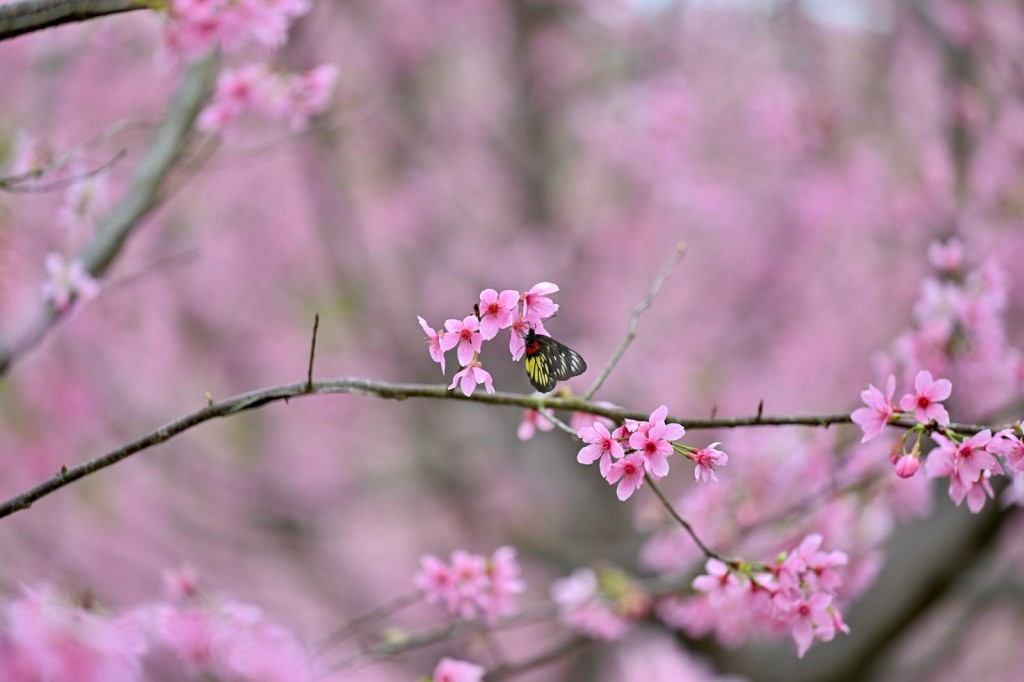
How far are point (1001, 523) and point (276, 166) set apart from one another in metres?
5.66

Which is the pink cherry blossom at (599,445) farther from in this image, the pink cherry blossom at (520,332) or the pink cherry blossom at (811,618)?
the pink cherry blossom at (811,618)

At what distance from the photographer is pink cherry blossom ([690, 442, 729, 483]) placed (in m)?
1.29

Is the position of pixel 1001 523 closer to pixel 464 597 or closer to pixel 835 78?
pixel 464 597

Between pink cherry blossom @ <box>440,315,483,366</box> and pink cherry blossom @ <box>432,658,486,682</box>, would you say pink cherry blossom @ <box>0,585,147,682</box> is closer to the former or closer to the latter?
pink cherry blossom @ <box>432,658,486,682</box>

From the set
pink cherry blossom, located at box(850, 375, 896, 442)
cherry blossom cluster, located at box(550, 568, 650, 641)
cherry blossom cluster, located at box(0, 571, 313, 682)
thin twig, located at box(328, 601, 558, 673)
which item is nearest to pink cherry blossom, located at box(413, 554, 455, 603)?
thin twig, located at box(328, 601, 558, 673)

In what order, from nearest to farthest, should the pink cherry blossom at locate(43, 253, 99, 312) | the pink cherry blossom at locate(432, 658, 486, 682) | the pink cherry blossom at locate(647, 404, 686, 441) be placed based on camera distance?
the pink cherry blossom at locate(647, 404, 686, 441)
the pink cherry blossom at locate(432, 658, 486, 682)
the pink cherry blossom at locate(43, 253, 99, 312)

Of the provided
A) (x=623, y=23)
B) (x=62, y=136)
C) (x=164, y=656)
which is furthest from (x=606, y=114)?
(x=164, y=656)

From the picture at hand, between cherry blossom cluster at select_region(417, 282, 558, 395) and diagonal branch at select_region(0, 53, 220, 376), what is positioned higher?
diagonal branch at select_region(0, 53, 220, 376)

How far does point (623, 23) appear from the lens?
22.7 ft

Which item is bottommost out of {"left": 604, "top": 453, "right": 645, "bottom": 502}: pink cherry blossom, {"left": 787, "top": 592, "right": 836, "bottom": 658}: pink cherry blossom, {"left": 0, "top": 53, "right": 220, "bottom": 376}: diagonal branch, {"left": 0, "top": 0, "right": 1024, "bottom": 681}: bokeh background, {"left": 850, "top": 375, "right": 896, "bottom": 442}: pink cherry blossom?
{"left": 787, "top": 592, "right": 836, "bottom": 658}: pink cherry blossom

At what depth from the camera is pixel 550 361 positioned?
128cm

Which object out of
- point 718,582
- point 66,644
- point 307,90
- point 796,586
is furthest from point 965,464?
point 307,90

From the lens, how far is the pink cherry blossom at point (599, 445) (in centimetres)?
127

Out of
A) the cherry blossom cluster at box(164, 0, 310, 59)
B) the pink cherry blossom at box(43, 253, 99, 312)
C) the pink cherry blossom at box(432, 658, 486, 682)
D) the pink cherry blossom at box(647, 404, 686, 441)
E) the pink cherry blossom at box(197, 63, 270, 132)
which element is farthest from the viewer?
the pink cherry blossom at box(197, 63, 270, 132)
